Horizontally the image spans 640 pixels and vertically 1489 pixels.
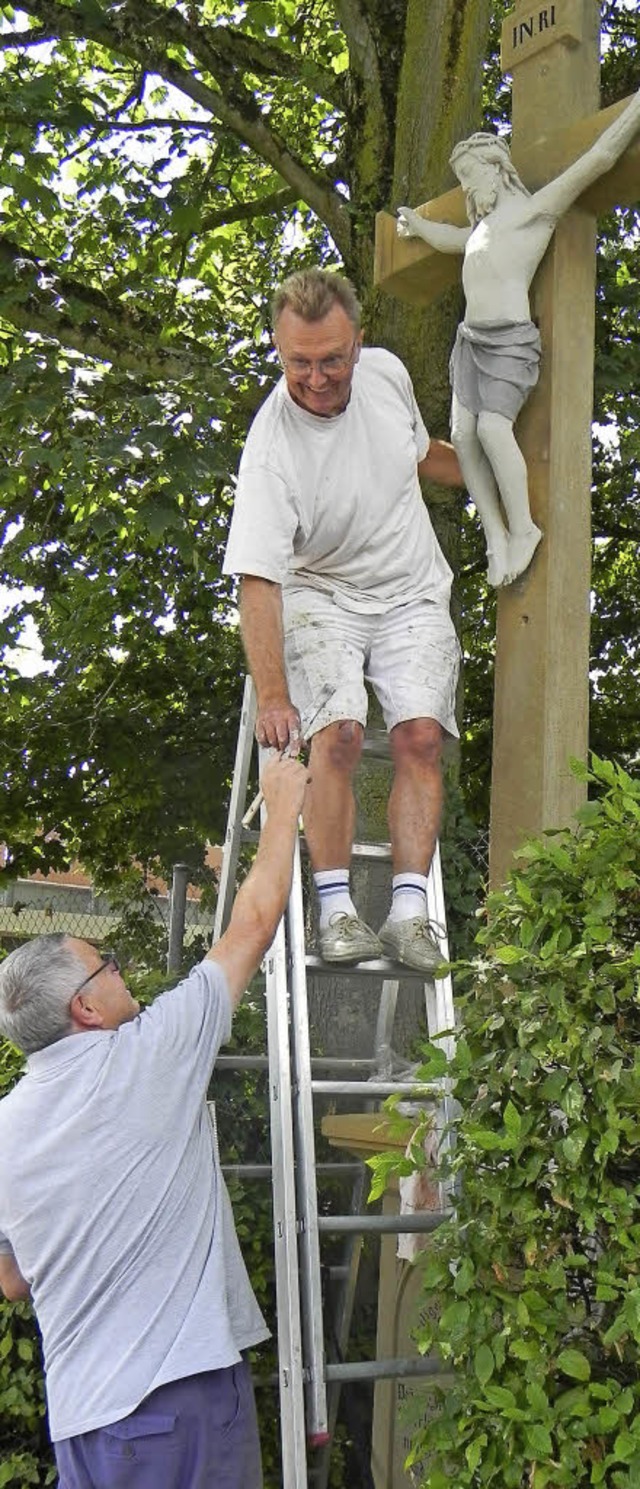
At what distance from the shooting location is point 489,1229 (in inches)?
103

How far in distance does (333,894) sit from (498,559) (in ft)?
2.83

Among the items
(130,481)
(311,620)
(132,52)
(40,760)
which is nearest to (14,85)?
(132,52)

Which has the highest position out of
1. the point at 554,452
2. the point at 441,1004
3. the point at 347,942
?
the point at 554,452

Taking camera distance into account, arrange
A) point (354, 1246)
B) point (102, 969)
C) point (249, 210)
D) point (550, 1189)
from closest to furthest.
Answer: point (550, 1189) < point (102, 969) < point (354, 1246) < point (249, 210)

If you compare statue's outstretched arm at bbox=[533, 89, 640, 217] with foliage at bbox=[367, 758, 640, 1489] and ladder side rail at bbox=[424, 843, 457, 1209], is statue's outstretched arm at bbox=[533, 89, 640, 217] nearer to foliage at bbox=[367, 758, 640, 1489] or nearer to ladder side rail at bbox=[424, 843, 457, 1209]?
ladder side rail at bbox=[424, 843, 457, 1209]

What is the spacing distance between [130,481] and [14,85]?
1.73 m

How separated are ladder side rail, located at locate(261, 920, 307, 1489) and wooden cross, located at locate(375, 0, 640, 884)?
55 centimetres

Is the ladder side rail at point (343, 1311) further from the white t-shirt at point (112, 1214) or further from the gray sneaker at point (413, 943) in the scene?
the white t-shirt at point (112, 1214)

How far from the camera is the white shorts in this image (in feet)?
12.4

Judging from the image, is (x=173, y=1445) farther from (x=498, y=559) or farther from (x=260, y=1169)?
(x=498, y=559)

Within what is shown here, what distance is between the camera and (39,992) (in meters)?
3.15

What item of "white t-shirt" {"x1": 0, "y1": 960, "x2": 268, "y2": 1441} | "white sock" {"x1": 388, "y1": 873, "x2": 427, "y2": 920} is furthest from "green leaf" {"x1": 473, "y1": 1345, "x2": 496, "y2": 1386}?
"white sock" {"x1": 388, "y1": 873, "x2": 427, "y2": 920}

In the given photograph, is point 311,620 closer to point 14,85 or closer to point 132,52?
point 14,85

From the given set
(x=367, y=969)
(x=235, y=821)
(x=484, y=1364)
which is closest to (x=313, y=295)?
(x=235, y=821)
